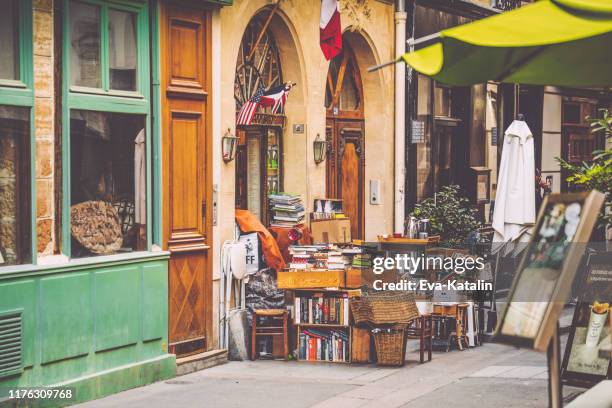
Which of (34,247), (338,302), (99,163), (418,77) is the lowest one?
(338,302)

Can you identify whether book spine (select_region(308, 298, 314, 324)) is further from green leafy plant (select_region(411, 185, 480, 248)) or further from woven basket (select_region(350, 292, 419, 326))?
green leafy plant (select_region(411, 185, 480, 248))

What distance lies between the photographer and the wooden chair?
11.2 meters

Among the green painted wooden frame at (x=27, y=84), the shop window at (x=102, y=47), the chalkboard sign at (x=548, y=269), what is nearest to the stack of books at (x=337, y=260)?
the shop window at (x=102, y=47)

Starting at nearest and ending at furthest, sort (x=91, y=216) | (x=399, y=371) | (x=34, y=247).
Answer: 1. (x=34, y=247)
2. (x=91, y=216)
3. (x=399, y=371)

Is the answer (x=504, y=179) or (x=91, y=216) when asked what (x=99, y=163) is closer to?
(x=91, y=216)

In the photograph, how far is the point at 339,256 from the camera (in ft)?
37.5

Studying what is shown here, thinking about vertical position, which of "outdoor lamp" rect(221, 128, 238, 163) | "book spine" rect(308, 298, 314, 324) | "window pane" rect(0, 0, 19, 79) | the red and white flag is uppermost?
the red and white flag

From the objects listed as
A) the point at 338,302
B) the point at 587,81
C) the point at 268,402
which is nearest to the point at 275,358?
the point at 338,302

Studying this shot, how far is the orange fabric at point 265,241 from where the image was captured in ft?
38.6

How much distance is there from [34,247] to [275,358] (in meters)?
3.60

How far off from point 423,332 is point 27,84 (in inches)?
203

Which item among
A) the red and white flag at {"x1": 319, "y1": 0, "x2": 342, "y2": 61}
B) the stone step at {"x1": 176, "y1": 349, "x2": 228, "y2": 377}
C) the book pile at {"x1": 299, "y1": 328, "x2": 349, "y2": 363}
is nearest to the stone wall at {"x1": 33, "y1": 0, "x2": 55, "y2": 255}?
the stone step at {"x1": 176, "y1": 349, "x2": 228, "y2": 377}

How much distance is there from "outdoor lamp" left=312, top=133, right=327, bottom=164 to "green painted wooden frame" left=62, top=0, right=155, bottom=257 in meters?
3.62

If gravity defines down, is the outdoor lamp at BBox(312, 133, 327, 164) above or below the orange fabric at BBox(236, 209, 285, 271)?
above
